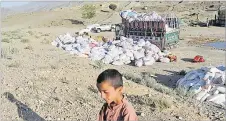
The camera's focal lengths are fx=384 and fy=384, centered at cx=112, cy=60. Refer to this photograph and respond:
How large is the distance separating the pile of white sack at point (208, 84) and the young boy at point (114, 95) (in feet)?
19.9

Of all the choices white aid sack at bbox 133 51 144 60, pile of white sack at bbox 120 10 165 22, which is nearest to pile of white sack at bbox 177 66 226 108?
A: white aid sack at bbox 133 51 144 60

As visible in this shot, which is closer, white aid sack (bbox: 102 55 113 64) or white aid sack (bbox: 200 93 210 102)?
white aid sack (bbox: 200 93 210 102)

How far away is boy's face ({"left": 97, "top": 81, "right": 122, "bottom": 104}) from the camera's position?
293 cm

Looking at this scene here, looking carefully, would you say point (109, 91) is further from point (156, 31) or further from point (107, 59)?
point (156, 31)

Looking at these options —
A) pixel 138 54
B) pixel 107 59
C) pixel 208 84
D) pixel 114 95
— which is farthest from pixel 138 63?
pixel 114 95

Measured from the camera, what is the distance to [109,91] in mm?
2955

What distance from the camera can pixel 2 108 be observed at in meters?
6.91

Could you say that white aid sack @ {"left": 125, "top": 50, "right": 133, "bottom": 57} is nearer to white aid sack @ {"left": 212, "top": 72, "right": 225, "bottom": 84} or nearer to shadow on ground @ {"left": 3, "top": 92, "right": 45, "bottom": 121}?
white aid sack @ {"left": 212, "top": 72, "right": 225, "bottom": 84}

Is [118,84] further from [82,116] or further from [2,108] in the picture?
[2,108]

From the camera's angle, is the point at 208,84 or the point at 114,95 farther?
the point at 208,84

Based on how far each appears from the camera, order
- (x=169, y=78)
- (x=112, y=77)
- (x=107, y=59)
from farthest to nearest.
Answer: (x=107, y=59) < (x=169, y=78) < (x=112, y=77)

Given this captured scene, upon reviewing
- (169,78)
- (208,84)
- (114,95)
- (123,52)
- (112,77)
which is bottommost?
(123,52)

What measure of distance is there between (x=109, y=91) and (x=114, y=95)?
2.1 inches

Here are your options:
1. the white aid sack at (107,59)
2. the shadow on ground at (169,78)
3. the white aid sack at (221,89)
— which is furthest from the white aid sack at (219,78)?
the white aid sack at (107,59)
